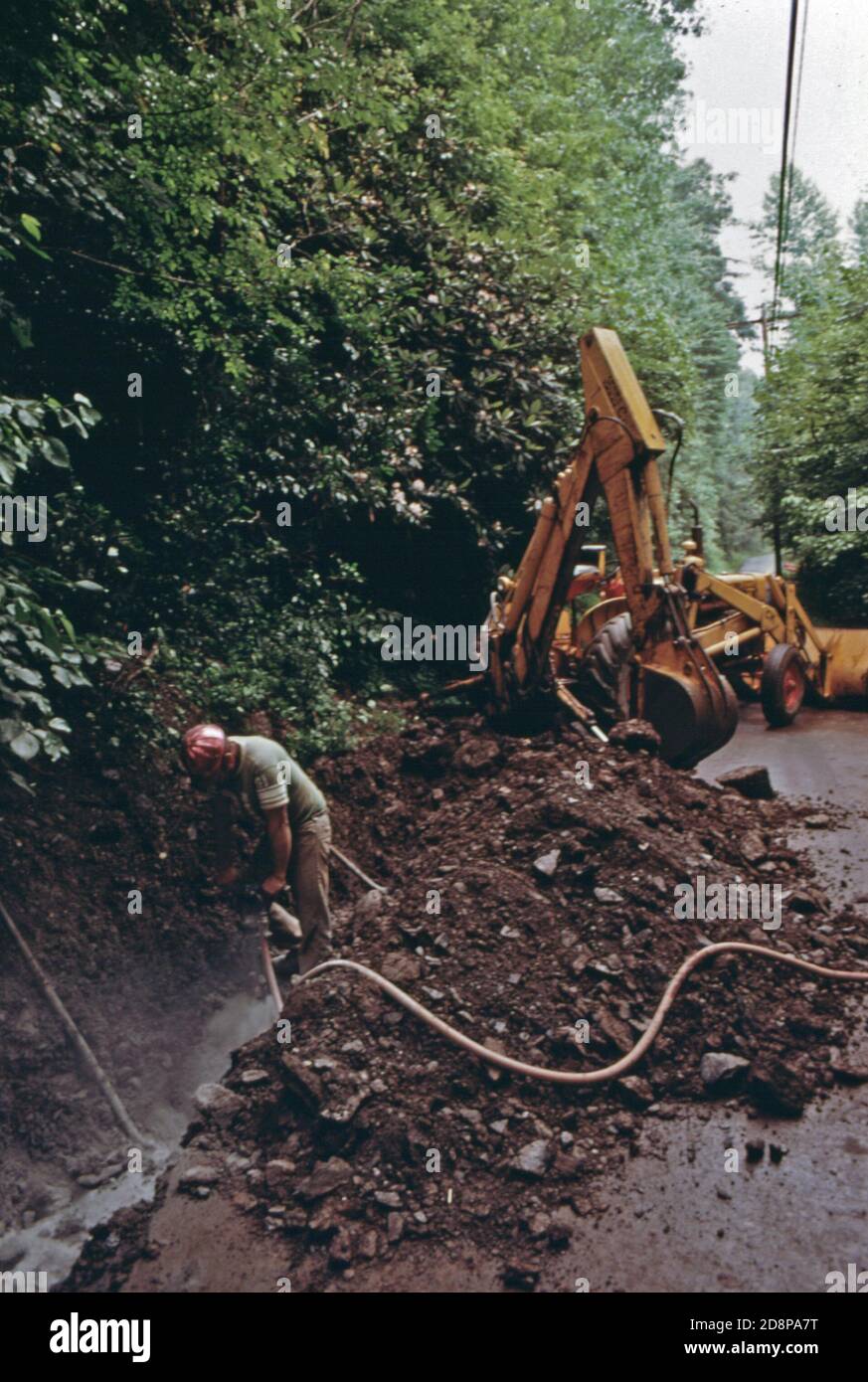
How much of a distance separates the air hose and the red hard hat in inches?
38.0

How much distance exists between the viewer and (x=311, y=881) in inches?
168

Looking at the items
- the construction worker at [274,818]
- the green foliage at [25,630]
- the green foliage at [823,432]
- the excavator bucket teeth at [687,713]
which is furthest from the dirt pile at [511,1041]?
the green foliage at [823,432]

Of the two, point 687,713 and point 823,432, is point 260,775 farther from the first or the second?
point 823,432

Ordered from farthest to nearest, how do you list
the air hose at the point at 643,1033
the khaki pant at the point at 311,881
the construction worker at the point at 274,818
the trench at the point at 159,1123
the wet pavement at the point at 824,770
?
the wet pavement at the point at 824,770, the khaki pant at the point at 311,881, the construction worker at the point at 274,818, the air hose at the point at 643,1033, the trench at the point at 159,1123

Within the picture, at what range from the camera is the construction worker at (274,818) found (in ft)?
12.7

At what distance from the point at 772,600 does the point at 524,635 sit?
3942mm

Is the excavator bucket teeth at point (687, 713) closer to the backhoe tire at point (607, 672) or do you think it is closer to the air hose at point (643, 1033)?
the backhoe tire at point (607, 672)

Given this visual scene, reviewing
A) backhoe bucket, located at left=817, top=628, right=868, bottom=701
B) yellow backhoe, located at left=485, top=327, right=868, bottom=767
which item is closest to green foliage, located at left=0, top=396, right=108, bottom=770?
yellow backhoe, located at left=485, top=327, right=868, bottom=767

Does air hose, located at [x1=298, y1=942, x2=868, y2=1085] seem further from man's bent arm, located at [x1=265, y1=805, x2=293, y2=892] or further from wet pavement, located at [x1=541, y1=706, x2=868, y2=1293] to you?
man's bent arm, located at [x1=265, y1=805, x2=293, y2=892]

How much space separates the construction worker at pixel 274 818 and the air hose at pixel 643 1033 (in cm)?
53

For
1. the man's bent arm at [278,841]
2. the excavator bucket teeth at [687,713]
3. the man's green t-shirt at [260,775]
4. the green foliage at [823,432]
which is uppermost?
the green foliage at [823,432]

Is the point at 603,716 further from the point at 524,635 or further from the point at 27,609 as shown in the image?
the point at 27,609

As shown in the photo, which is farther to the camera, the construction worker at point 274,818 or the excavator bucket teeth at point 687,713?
the excavator bucket teeth at point 687,713

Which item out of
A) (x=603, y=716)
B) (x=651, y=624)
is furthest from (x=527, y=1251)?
(x=603, y=716)
